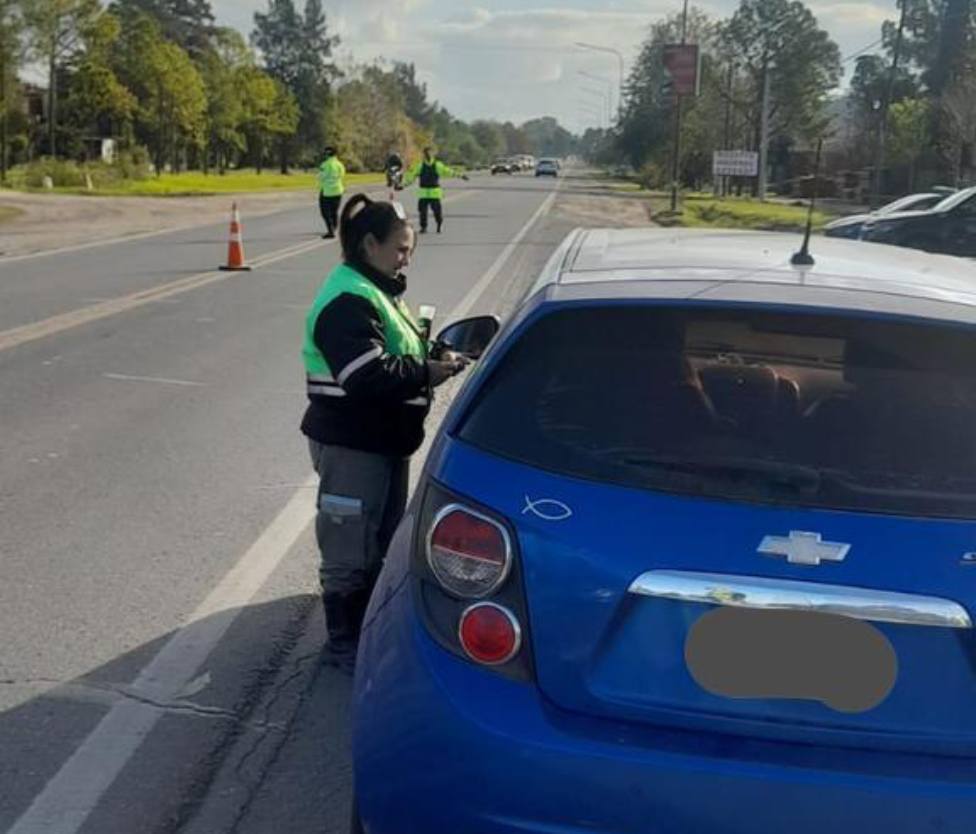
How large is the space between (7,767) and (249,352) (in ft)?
25.7

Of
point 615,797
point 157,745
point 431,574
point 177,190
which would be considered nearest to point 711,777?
point 615,797

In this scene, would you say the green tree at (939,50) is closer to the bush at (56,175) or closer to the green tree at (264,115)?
the bush at (56,175)

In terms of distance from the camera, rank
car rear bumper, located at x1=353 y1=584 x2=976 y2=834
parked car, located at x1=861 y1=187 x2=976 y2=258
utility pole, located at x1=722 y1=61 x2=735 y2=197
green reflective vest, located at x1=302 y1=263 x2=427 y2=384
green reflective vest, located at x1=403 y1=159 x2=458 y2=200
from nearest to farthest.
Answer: car rear bumper, located at x1=353 y1=584 x2=976 y2=834 → green reflective vest, located at x1=302 y1=263 x2=427 y2=384 → parked car, located at x1=861 y1=187 x2=976 y2=258 → green reflective vest, located at x1=403 y1=159 x2=458 y2=200 → utility pole, located at x1=722 y1=61 x2=735 y2=197

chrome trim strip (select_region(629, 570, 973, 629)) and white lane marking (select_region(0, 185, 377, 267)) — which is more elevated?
chrome trim strip (select_region(629, 570, 973, 629))

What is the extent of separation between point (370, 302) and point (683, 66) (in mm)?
40439

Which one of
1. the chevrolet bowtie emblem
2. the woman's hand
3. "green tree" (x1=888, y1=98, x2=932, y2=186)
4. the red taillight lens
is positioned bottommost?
the red taillight lens

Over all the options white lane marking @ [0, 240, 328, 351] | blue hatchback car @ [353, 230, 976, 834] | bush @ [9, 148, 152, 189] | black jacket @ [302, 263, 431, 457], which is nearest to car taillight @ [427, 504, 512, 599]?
blue hatchback car @ [353, 230, 976, 834]

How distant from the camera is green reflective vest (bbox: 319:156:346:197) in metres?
25.0

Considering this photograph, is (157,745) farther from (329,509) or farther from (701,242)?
(701,242)

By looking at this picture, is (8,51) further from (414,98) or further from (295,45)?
(414,98)

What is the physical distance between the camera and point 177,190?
5081 centimetres

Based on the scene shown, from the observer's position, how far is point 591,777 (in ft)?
8.04

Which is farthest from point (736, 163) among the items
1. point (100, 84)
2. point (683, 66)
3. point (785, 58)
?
point (785, 58)

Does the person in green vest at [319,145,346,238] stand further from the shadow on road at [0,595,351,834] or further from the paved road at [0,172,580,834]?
the shadow on road at [0,595,351,834]
